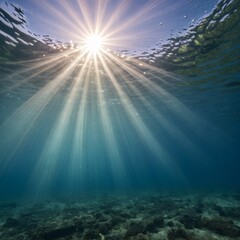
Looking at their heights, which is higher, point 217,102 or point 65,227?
point 217,102

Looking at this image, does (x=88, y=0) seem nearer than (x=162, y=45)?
Yes

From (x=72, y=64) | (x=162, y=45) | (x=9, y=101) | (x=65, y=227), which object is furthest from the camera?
(x=9, y=101)

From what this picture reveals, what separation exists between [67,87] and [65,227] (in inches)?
750

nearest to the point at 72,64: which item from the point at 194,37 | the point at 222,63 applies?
the point at 194,37

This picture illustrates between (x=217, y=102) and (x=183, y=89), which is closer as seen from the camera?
(x=183, y=89)

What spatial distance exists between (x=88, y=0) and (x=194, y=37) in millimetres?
7768

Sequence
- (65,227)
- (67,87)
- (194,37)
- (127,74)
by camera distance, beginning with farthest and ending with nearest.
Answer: (67,87)
(127,74)
(194,37)
(65,227)

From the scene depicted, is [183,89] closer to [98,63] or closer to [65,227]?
[98,63]

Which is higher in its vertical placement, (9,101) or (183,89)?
(9,101)

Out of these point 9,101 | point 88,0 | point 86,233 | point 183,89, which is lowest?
point 86,233

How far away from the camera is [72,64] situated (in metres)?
21.0

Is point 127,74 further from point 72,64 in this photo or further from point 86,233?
point 86,233

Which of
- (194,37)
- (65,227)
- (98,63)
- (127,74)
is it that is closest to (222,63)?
(194,37)

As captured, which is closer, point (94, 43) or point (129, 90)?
point (94, 43)
